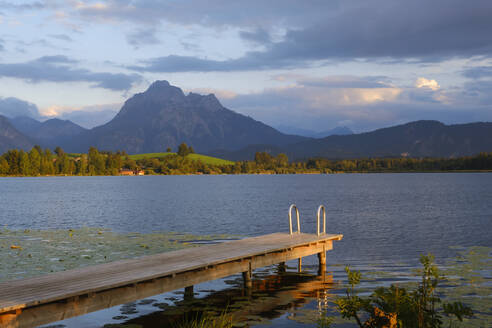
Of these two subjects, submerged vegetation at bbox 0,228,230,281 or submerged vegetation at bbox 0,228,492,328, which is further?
submerged vegetation at bbox 0,228,230,281

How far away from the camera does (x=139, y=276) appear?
14.7 metres

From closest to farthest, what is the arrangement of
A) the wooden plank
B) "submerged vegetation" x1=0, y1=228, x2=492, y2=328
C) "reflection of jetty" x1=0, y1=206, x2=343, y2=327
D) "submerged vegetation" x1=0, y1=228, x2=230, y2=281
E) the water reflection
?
"submerged vegetation" x1=0, y1=228, x2=492, y2=328 < "reflection of jetty" x1=0, y1=206, x2=343, y2=327 < the wooden plank < the water reflection < "submerged vegetation" x1=0, y1=228, x2=230, y2=281

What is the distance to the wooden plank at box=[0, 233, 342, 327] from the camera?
41.3 feet

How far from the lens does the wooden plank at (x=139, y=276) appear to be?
12.6 metres

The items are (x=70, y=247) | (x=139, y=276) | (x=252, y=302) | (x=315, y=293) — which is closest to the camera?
(x=139, y=276)

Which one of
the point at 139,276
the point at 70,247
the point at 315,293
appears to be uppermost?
the point at 139,276

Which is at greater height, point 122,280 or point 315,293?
point 122,280

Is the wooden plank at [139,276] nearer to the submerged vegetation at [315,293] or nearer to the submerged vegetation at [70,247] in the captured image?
the submerged vegetation at [315,293]

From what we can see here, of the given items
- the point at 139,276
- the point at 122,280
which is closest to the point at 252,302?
the point at 139,276

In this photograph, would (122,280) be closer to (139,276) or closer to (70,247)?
(139,276)

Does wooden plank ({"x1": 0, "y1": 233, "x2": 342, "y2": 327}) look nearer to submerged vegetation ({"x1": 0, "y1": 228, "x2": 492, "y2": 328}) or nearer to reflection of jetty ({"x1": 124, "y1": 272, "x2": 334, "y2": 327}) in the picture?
reflection of jetty ({"x1": 124, "y1": 272, "x2": 334, "y2": 327})

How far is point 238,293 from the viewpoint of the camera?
19594 millimetres

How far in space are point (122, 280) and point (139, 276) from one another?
0.68m

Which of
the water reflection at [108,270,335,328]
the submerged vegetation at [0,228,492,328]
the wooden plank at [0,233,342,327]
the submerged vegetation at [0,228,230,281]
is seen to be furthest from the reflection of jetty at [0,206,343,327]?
the submerged vegetation at [0,228,230,281]
